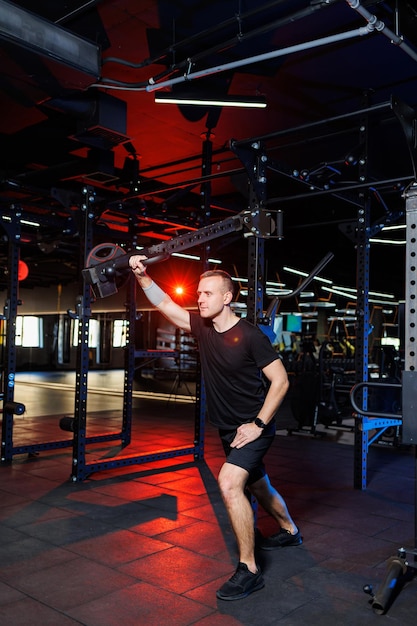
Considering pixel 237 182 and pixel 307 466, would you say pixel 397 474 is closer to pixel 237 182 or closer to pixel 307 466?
pixel 307 466

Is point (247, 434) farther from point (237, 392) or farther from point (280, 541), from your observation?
point (280, 541)

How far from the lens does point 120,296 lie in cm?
1584

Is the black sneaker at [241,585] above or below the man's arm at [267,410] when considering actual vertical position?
below

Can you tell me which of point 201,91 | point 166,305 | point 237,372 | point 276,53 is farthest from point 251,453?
point 201,91

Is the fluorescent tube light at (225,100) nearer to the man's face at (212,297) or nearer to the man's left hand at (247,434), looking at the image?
the man's face at (212,297)

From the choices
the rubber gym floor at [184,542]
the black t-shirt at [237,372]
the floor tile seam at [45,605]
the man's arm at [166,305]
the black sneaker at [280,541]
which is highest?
the man's arm at [166,305]

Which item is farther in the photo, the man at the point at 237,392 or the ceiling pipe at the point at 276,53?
the ceiling pipe at the point at 276,53

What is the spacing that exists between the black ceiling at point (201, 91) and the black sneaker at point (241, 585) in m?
2.33

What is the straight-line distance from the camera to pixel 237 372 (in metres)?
2.83

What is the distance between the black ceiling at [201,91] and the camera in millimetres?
3586

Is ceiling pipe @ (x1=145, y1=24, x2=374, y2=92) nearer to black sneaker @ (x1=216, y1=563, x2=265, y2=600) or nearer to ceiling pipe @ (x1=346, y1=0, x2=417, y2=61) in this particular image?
ceiling pipe @ (x1=346, y1=0, x2=417, y2=61)

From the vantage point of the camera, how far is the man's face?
9.39 ft

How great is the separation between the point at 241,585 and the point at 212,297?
4.67ft

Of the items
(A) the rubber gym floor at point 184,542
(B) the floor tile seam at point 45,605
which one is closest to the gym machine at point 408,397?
(A) the rubber gym floor at point 184,542
